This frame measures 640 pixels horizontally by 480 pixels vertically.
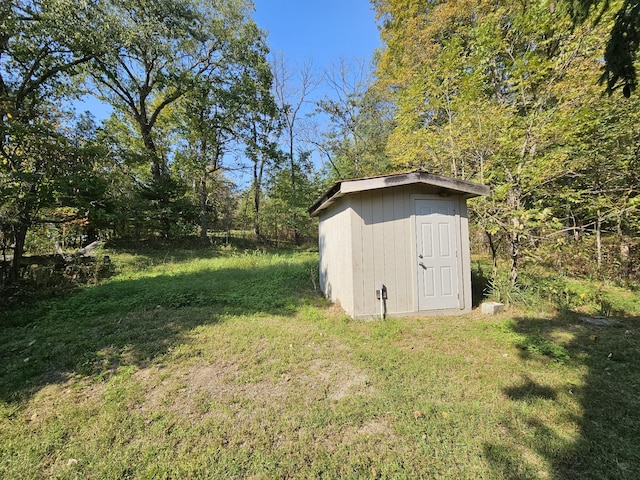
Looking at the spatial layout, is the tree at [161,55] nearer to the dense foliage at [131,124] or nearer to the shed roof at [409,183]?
the dense foliage at [131,124]

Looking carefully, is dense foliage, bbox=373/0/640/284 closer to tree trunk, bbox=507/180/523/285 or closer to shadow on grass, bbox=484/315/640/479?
tree trunk, bbox=507/180/523/285

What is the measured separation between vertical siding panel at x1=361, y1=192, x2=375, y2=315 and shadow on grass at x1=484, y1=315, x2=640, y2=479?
6.97ft

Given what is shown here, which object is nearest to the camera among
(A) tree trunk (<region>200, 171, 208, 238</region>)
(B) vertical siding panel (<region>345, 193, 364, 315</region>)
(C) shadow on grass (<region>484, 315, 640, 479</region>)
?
(C) shadow on grass (<region>484, 315, 640, 479</region>)

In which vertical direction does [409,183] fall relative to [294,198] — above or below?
below

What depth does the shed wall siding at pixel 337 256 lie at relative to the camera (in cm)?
472

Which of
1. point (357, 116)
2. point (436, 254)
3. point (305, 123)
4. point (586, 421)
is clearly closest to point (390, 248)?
point (436, 254)

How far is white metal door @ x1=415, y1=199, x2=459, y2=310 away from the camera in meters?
4.78

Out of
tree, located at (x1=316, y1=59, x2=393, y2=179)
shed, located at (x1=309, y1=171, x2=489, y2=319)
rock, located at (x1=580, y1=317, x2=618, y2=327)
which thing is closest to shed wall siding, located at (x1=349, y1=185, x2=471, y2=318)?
shed, located at (x1=309, y1=171, x2=489, y2=319)

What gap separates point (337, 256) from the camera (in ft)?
17.9

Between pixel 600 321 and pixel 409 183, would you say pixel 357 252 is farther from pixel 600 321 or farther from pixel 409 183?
pixel 600 321

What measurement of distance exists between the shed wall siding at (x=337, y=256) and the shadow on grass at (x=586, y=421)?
2573mm

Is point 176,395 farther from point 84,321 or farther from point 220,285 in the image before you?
point 220,285

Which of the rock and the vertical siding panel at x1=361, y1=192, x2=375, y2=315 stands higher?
the vertical siding panel at x1=361, y1=192, x2=375, y2=315

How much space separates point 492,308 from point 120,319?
6.32 metres
